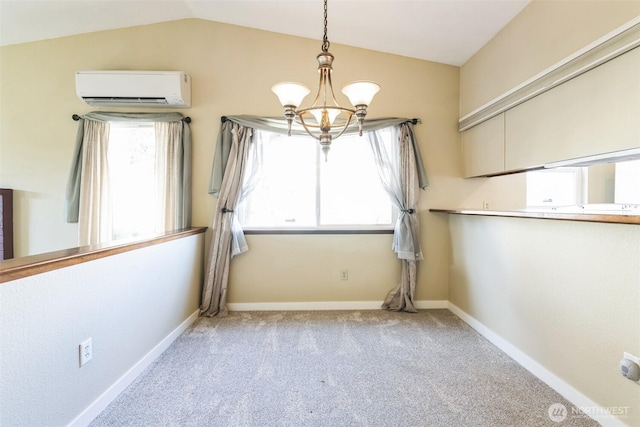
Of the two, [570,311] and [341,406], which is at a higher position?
[570,311]

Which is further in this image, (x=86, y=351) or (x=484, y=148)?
(x=484, y=148)

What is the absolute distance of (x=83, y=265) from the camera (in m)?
1.39

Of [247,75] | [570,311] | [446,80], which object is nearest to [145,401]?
[570,311]

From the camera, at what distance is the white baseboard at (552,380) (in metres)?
1.43

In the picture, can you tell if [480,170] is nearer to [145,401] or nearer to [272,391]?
[272,391]

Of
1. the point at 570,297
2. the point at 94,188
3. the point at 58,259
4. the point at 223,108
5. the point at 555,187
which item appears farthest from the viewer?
the point at 223,108

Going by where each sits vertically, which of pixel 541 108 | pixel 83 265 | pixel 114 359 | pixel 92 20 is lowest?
pixel 114 359

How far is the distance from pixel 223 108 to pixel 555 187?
333 cm

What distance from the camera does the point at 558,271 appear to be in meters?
1.71

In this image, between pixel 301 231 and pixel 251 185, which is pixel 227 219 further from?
pixel 301 231

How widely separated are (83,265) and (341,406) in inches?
60.7

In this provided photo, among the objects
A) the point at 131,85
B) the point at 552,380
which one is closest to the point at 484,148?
the point at 552,380

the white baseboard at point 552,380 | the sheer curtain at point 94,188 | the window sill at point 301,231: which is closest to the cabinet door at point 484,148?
the window sill at point 301,231

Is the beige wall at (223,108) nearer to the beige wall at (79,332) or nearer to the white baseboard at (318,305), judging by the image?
the white baseboard at (318,305)
